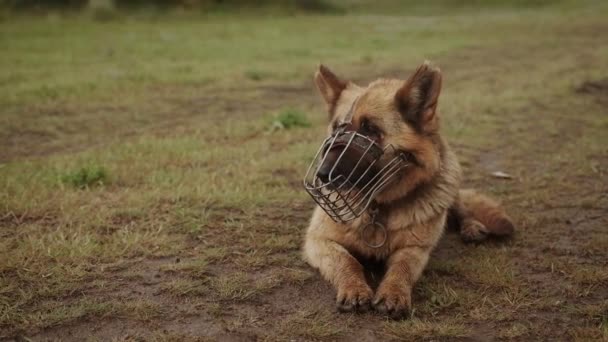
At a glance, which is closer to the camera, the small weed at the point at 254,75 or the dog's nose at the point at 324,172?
the dog's nose at the point at 324,172

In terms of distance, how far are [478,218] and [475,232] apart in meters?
0.19

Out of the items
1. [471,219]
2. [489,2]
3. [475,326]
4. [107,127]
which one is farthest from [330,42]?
[489,2]

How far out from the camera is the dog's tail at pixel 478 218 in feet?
15.5

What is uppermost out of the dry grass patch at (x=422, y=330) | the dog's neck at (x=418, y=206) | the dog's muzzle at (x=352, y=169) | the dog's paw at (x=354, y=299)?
the dog's muzzle at (x=352, y=169)

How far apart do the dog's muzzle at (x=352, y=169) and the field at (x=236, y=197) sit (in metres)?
0.65

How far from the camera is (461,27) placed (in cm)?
2022

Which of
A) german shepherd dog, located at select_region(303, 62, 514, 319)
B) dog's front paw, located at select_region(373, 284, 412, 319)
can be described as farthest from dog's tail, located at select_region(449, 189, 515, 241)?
dog's front paw, located at select_region(373, 284, 412, 319)

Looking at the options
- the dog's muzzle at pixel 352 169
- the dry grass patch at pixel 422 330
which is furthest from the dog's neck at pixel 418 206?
the dry grass patch at pixel 422 330

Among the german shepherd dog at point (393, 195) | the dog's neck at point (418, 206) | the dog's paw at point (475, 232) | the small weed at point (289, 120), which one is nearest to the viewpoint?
the german shepherd dog at point (393, 195)

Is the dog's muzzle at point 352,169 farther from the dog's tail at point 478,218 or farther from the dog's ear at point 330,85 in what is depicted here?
the dog's tail at point 478,218

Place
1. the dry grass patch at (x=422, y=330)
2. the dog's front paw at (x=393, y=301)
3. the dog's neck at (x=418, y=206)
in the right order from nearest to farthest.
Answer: the dry grass patch at (x=422, y=330) < the dog's front paw at (x=393, y=301) < the dog's neck at (x=418, y=206)

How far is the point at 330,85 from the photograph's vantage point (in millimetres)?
4406

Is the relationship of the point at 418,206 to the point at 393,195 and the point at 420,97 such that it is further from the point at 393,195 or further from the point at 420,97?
the point at 420,97

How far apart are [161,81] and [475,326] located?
8.42 metres
